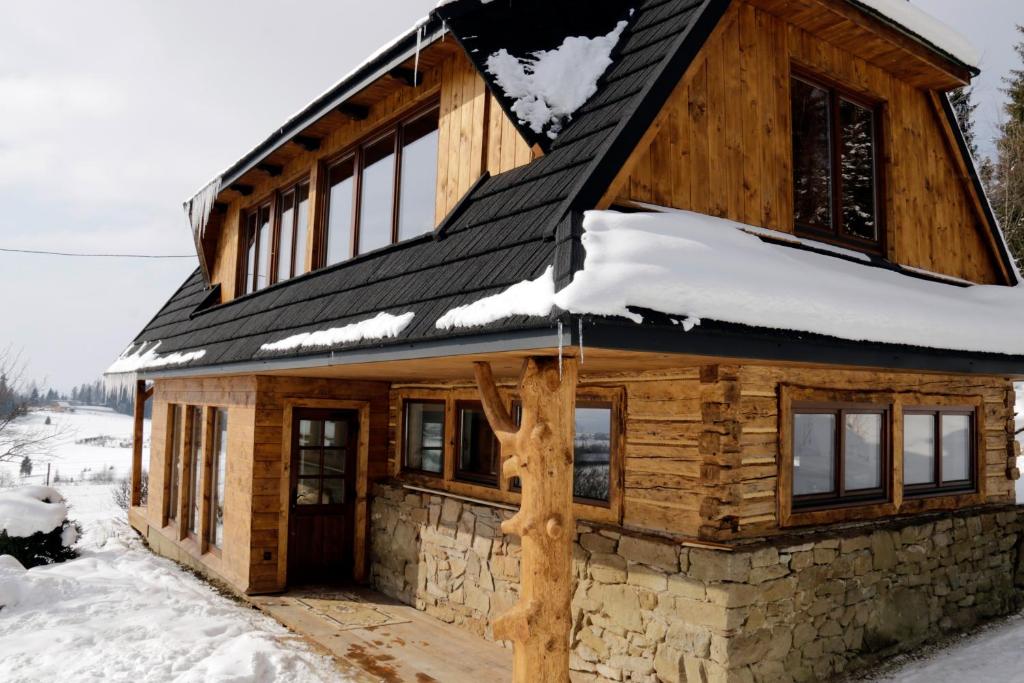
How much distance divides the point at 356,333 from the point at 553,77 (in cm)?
232

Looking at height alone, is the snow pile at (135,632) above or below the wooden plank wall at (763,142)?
below

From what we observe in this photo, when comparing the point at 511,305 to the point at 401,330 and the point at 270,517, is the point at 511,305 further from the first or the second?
the point at 270,517

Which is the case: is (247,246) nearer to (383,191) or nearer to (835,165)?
(383,191)

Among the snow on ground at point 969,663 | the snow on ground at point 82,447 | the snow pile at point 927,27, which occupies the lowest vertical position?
the snow on ground at point 82,447

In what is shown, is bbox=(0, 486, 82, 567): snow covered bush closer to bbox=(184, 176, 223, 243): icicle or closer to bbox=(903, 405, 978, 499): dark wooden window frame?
bbox=(184, 176, 223, 243): icicle

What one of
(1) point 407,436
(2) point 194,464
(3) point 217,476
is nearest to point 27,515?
(2) point 194,464

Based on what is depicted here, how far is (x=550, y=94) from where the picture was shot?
5.14m

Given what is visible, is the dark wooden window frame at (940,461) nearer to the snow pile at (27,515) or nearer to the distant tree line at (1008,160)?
the snow pile at (27,515)

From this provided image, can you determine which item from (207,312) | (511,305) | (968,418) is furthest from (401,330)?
(207,312)

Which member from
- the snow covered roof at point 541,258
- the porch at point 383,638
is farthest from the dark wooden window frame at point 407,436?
the snow covered roof at point 541,258

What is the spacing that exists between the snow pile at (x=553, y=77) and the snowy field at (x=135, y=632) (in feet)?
14.6

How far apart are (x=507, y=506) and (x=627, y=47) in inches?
153

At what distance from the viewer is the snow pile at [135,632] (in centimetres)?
562

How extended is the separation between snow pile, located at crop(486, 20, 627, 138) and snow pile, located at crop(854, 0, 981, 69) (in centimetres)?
210
